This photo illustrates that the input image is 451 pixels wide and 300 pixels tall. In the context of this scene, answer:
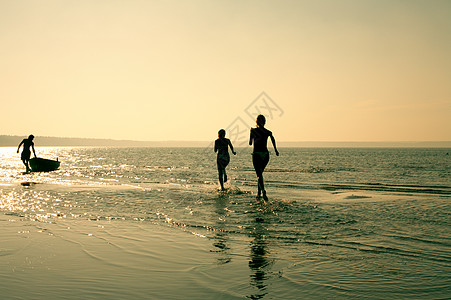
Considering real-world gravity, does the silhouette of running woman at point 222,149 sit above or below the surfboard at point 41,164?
above

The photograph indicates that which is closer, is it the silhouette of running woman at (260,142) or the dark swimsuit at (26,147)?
the silhouette of running woman at (260,142)

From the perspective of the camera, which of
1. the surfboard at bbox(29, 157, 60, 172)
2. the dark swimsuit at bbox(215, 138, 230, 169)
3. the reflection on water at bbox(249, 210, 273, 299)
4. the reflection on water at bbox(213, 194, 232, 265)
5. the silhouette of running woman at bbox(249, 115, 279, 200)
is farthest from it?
the surfboard at bbox(29, 157, 60, 172)

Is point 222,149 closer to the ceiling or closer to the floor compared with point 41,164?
closer to the ceiling

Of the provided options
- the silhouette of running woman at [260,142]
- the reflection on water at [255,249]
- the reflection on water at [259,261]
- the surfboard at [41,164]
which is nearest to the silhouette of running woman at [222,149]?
the silhouette of running woman at [260,142]

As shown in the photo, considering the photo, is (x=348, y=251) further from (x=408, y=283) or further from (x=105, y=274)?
(x=105, y=274)

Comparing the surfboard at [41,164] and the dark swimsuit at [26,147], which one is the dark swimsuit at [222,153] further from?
the surfboard at [41,164]

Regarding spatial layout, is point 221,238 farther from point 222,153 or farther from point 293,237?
point 222,153

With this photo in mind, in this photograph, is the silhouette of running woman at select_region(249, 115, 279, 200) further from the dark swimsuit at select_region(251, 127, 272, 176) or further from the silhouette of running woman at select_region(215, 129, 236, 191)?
the silhouette of running woman at select_region(215, 129, 236, 191)

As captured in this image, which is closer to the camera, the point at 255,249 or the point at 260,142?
the point at 255,249

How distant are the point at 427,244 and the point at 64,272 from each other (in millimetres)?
5813

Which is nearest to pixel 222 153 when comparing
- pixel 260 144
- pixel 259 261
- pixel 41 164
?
pixel 260 144

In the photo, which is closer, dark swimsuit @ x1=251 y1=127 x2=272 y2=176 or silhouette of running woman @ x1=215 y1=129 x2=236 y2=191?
dark swimsuit @ x1=251 y1=127 x2=272 y2=176

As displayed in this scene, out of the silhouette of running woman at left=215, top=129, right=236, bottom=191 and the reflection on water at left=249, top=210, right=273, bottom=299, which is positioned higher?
the silhouette of running woman at left=215, top=129, right=236, bottom=191

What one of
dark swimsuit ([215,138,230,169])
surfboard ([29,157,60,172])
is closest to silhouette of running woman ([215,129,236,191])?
dark swimsuit ([215,138,230,169])
